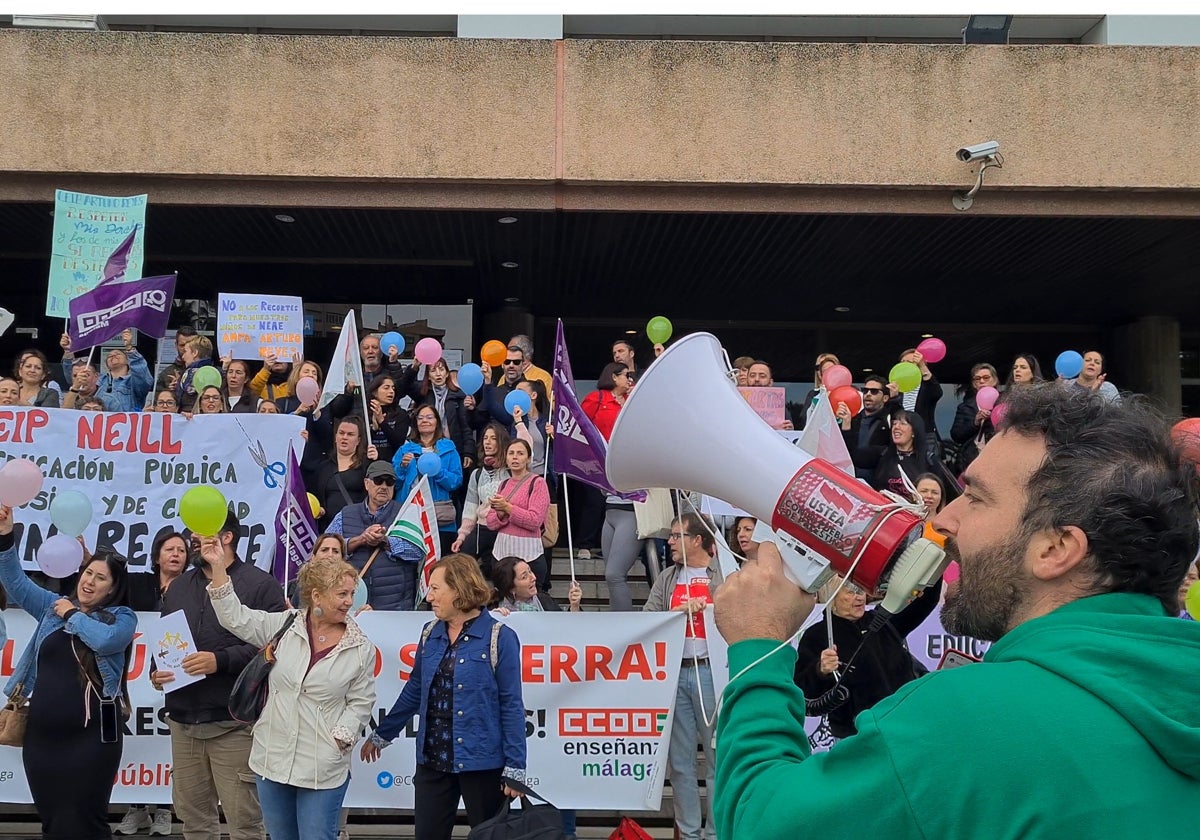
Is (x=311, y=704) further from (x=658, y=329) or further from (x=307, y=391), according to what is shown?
(x=658, y=329)

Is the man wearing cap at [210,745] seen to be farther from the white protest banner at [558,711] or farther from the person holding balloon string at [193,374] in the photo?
the person holding balloon string at [193,374]

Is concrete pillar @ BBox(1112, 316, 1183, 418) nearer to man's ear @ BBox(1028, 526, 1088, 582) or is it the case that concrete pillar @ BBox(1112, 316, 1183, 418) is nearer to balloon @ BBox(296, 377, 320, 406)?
balloon @ BBox(296, 377, 320, 406)

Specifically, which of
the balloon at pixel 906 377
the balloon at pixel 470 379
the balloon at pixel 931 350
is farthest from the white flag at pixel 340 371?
the balloon at pixel 931 350

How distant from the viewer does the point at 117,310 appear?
26.3 feet

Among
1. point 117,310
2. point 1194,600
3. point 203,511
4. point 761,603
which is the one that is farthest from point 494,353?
point 761,603

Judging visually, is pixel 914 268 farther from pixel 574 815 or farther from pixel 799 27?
pixel 574 815

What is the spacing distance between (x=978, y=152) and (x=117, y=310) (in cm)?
758

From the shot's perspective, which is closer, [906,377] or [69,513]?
[69,513]

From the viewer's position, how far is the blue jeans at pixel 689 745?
5.85m

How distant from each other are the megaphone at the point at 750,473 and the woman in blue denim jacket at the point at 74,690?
11.9 ft

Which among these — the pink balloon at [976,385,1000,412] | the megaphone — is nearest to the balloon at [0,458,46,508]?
the megaphone

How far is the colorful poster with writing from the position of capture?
820 cm

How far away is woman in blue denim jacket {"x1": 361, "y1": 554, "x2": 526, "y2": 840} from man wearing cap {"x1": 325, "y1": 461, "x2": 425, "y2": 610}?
1.60 m

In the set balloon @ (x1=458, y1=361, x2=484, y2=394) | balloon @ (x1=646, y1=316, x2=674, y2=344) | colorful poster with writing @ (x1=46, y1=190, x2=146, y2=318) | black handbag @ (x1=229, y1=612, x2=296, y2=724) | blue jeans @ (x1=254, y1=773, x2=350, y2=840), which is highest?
colorful poster with writing @ (x1=46, y1=190, x2=146, y2=318)
